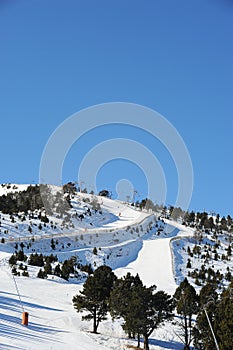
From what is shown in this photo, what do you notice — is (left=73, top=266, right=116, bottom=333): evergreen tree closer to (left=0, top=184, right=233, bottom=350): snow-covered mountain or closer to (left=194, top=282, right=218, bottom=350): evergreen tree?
(left=0, top=184, right=233, bottom=350): snow-covered mountain

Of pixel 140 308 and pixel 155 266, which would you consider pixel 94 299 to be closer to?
pixel 140 308

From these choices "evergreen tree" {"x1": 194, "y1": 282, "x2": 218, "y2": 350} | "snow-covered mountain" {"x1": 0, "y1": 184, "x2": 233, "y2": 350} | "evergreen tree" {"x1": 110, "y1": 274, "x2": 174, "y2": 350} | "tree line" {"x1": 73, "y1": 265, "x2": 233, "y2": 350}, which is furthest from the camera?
"evergreen tree" {"x1": 110, "y1": 274, "x2": 174, "y2": 350}

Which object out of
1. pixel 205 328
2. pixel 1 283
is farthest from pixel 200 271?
pixel 205 328

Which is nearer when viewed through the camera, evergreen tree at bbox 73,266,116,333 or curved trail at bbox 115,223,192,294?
evergreen tree at bbox 73,266,116,333

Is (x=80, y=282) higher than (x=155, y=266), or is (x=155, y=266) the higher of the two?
(x=155, y=266)

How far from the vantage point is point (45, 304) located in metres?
28.7

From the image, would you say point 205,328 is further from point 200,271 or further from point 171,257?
point 171,257

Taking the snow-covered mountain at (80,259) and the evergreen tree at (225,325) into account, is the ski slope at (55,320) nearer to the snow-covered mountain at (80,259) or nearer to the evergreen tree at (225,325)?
the snow-covered mountain at (80,259)

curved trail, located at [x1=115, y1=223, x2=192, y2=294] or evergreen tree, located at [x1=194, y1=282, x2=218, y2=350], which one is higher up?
curved trail, located at [x1=115, y1=223, x2=192, y2=294]

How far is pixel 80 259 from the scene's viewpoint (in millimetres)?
49344

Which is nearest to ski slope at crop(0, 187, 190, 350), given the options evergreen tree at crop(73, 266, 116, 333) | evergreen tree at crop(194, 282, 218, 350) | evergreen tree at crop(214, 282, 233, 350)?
evergreen tree at crop(73, 266, 116, 333)

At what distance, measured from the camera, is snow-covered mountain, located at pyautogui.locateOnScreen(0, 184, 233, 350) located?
2219 cm

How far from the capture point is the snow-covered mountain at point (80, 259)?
22188mm

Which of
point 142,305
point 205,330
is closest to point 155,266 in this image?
point 142,305
